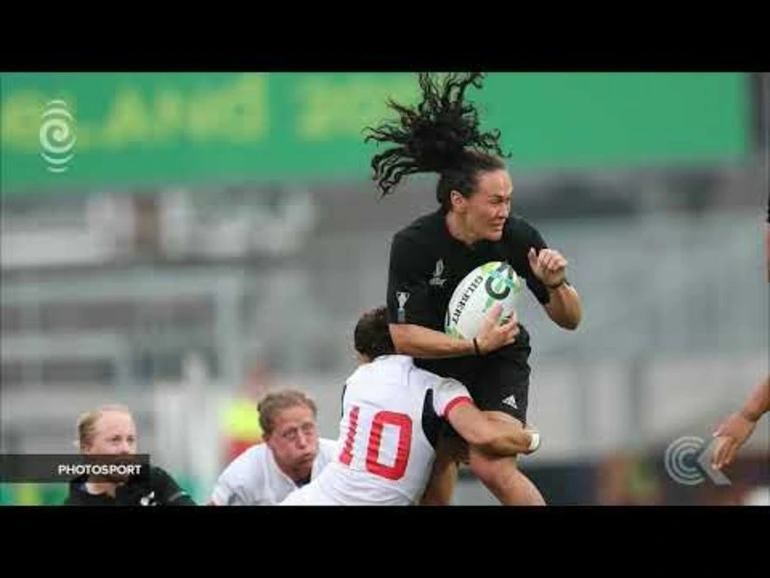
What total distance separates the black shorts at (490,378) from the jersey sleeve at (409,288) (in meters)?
0.18

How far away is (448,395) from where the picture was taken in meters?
6.96

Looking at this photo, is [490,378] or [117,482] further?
[117,482]

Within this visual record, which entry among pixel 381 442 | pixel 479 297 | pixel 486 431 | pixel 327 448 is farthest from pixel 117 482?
pixel 479 297

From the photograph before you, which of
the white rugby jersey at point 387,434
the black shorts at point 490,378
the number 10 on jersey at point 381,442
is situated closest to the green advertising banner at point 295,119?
the black shorts at point 490,378

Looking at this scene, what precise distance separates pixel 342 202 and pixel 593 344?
5.70 ft

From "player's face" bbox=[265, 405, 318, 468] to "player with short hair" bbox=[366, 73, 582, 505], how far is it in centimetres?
57

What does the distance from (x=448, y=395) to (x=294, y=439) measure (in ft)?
2.51

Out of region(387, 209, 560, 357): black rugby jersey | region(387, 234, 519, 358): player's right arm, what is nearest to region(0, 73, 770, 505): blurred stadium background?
region(387, 209, 560, 357): black rugby jersey

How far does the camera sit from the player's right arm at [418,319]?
22.6ft

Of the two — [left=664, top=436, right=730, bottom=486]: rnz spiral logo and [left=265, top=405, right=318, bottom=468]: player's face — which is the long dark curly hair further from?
[left=664, top=436, right=730, bottom=486]: rnz spiral logo

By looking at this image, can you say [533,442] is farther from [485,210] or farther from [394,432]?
[485,210]

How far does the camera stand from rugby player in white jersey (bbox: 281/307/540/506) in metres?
6.95

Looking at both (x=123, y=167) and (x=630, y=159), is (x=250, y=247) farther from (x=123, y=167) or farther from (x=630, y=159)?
(x=630, y=159)
